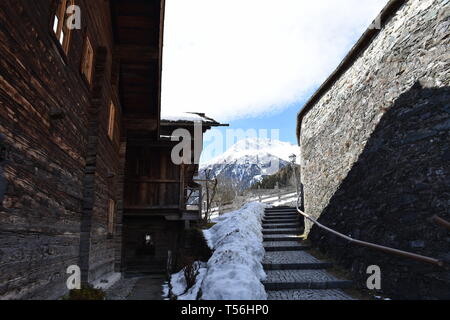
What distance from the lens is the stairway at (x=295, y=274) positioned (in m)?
5.55

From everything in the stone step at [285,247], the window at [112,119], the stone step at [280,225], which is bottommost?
the stone step at [285,247]

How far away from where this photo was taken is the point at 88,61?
6.48 meters

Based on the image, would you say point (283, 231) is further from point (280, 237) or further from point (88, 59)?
point (88, 59)

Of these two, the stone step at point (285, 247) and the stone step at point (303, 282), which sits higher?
the stone step at point (285, 247)

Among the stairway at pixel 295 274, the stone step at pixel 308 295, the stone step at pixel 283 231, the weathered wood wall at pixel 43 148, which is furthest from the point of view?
the stone step at pixel 283 231

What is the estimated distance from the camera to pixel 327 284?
19.5ft

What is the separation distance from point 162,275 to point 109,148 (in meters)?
6.38

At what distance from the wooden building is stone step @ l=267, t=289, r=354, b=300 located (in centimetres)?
325

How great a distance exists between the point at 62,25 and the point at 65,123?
1.42 meters

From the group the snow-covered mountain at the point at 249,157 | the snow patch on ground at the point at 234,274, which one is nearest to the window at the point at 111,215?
the snow patch on ground at the point at 234,274

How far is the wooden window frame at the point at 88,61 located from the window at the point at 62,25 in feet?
2.48

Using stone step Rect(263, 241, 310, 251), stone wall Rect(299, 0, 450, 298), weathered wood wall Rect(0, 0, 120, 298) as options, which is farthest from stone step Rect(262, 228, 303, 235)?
weathered wood wall Rect(0, 0, 120, 298)

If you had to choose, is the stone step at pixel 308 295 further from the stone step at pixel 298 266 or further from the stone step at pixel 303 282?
the stone step at pixel 298 266
